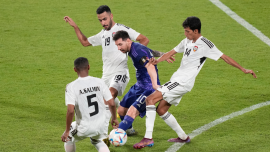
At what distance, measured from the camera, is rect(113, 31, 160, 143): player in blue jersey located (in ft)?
19.0

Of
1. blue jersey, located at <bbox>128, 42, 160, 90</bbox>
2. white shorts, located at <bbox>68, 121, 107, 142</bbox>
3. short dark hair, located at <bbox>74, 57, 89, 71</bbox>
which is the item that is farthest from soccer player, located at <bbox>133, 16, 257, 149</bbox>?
short dark hair, located at <bbox>74, 57, 89, 71</bbox>

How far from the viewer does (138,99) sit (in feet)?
19.9

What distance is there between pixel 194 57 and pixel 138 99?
1.03m

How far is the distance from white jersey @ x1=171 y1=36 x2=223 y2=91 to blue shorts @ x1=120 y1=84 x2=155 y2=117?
497mm

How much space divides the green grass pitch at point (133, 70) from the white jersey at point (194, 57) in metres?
1.00

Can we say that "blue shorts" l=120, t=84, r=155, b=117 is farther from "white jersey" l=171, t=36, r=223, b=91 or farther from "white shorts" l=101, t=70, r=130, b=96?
"white jersey" l=171, t=36, r=223, b=91

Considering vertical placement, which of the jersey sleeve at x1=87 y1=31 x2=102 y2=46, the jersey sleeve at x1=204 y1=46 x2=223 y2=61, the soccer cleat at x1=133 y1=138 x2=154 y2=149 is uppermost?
the jersey sleeve at x1=87 y1=31 x2=102 y2=46

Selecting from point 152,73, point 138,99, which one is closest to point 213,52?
point 152,73

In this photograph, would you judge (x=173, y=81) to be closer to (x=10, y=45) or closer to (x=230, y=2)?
(x=10, y=45)

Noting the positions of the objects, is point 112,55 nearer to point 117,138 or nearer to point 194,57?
point 194,57

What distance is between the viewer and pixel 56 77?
30.2ft

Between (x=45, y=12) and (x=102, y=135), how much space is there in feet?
30.0

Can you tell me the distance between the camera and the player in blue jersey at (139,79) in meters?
5.79

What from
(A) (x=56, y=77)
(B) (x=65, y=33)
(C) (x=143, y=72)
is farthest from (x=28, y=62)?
(C) (x=143, y=72)
